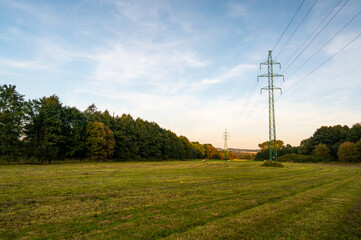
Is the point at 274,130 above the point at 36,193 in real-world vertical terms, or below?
above

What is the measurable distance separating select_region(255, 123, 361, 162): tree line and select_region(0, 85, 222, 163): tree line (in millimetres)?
55493

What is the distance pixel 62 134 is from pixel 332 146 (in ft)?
289

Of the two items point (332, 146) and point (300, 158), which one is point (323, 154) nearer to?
point (332, 146)

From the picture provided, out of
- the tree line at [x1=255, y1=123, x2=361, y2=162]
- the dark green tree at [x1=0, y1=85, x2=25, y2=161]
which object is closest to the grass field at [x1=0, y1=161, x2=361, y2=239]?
the dark green tree at [x1=0, y1=85, x2=25, y2=161]

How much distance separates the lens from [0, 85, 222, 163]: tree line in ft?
102

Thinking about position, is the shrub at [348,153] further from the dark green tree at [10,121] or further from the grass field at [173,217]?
the dark green tree at [10,121]

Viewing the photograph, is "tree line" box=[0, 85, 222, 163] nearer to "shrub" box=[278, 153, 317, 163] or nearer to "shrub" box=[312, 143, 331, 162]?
"shrub" box=[278, 153, 317, 163]

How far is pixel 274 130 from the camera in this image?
31641 mm

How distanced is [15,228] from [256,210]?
22.5ft

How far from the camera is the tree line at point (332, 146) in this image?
5303 cm

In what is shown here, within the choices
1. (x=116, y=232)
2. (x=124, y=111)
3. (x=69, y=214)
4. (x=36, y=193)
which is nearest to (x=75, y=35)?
(x=36, y=193)

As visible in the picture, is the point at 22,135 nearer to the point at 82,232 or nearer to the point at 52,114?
the point at 52,114

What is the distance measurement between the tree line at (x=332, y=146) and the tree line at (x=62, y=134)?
5549 cm

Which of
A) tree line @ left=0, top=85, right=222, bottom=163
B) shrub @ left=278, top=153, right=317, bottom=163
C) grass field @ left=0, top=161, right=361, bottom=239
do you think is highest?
tree line @ left=0, top=85, right=222, bottom=163
